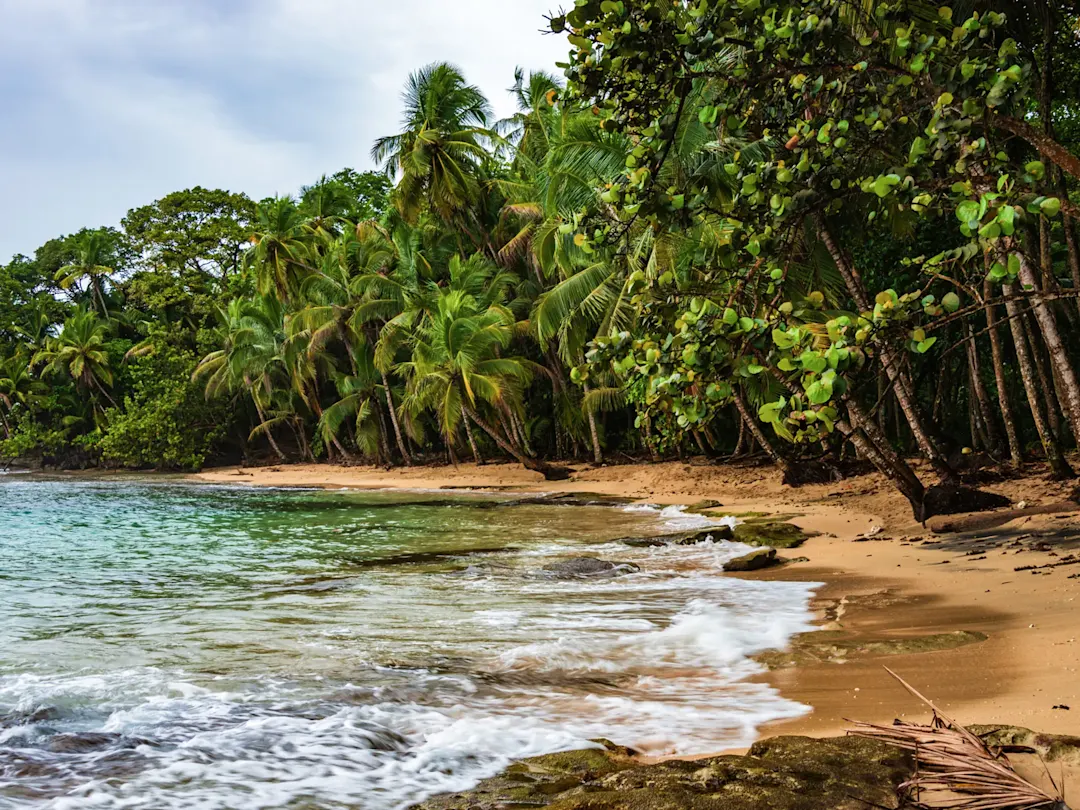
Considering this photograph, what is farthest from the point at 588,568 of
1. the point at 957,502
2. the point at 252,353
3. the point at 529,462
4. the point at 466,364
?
the point at 252,353

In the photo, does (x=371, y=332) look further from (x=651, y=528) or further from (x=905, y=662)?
(x=905, y=662)

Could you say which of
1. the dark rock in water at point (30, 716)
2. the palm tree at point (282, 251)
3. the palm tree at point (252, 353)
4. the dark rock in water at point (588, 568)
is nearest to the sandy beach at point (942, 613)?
the dark rock in water at point (588, 568)

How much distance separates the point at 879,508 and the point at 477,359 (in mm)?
12870

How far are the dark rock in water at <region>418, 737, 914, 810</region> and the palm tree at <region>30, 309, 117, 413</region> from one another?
42.7 metres

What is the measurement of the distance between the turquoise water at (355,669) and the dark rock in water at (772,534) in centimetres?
40

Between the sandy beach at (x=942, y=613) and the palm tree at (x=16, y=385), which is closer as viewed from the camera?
the sandy beach at (x=942, y=613)

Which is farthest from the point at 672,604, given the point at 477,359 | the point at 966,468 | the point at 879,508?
the point at 477,359

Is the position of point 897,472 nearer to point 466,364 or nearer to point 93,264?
point 466,364

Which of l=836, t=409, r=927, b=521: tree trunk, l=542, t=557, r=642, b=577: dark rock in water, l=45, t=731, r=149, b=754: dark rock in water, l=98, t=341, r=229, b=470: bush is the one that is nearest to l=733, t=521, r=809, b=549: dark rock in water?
l=836, t=409, r=927, b=521: tree trunk

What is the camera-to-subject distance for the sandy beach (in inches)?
156

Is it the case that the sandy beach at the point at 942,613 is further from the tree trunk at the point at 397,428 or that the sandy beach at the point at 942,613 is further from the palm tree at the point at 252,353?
the palm tree at the point at 252,353

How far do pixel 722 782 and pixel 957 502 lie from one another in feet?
26.1

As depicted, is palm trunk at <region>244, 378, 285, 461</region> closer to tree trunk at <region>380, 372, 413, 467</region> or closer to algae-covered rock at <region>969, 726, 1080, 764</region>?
tree trunk at <region>380, 372, 413, 467</region>

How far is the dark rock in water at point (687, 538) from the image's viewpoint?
1049 centimetres
